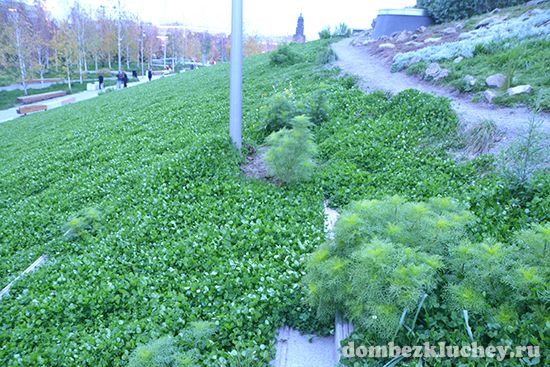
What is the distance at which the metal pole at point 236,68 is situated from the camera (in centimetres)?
684

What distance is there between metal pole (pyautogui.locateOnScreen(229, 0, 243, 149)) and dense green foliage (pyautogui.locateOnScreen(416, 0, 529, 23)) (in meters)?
15.0

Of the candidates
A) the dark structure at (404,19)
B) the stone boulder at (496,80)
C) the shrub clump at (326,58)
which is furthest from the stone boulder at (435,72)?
the dark structure at (404,19)

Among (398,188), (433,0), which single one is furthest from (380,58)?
(398,188)

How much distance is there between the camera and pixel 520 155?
4676 mm

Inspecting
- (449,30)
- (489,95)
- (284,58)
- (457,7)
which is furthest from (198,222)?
(457,7)

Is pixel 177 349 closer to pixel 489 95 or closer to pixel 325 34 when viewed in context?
pixel 489 95

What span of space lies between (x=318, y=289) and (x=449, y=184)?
2994mm

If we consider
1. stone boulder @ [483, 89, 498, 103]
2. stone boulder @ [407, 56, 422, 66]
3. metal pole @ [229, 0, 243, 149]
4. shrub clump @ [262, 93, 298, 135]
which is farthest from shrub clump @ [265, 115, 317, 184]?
stone boulder @ [407, 56, 422, 66]

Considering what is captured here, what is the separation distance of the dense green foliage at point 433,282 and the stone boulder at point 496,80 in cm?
589

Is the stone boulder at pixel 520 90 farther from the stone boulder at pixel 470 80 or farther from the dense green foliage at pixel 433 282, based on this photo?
the dense green foliage at pixel 433 282

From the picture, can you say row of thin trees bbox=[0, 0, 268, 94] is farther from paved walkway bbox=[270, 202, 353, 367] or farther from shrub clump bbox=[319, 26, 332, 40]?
paved walkway bbox=[270, 202, 353, 367]

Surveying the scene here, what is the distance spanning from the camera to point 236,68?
7.04 meters

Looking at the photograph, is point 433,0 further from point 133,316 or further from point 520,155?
point 133,316

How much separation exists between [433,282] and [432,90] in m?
7.30
